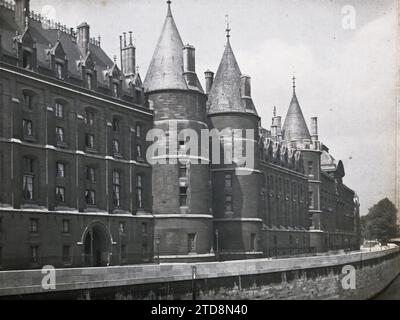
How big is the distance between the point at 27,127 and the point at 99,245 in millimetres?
9721

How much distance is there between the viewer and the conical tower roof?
48750 millimetres

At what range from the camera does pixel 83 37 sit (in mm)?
46312

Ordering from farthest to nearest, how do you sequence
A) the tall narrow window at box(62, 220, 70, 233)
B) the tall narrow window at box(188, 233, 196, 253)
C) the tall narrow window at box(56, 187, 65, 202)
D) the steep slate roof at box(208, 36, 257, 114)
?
1. the steep slate roof at box(208, 36, 257, 114)
2. the tall narrow window at box(188, 233, 196, 253)
3. the tall narrow window at box(56, 187, 65, 202)
4. the tall narrow window at box(62, 220, 70, 233)

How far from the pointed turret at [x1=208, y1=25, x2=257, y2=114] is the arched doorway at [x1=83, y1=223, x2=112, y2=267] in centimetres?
1549

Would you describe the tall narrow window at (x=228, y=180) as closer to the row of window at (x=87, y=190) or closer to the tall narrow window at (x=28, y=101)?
the row of window at (x=87, y=190)

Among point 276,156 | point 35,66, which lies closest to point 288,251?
point 276,156

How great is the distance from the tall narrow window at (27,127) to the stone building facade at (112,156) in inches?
3.7

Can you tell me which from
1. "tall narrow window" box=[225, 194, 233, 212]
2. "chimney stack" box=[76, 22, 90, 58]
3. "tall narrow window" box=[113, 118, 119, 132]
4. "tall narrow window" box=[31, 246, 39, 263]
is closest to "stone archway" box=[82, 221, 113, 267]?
"tall narrow window" box=[31, 246, 39, 263]

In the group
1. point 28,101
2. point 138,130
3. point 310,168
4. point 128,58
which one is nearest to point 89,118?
point 138,130

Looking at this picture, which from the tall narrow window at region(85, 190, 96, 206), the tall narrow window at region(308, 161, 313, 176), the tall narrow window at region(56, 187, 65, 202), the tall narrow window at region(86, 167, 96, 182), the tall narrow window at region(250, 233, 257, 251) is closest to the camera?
the tall narrow window at region(56, 187, 65, 202)

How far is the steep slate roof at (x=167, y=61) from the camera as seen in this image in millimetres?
48750

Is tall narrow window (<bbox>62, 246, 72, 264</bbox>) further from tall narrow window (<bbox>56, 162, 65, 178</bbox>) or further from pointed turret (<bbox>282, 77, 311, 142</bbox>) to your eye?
pointed turret (<bbox>282, 77, 311, 142</bbox>)

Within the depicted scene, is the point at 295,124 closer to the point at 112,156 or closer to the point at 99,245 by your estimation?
the point at 112,156
